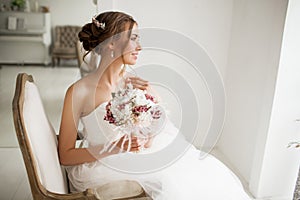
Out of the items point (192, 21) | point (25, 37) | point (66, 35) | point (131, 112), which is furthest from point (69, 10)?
point (131, 112)

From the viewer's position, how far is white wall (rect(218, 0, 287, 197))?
2.23 meters

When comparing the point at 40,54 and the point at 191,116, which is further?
the point at 40,54

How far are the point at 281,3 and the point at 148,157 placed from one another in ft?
4.76

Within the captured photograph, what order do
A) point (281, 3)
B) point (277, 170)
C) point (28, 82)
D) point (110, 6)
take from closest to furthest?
point (28, 82)
point (281, 3)
point (277, 170)
point (110, 6)

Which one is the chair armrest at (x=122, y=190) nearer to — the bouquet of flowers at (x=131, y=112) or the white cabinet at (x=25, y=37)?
the bouquet of flowers at (x=131, y=112)

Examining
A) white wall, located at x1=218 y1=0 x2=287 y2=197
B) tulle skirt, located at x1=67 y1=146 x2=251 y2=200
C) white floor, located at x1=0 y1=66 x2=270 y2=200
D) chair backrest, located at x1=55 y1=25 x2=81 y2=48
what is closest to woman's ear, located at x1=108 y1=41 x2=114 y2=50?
tulle skirt, located at x1=67 y1=146 x2=251 y2=200

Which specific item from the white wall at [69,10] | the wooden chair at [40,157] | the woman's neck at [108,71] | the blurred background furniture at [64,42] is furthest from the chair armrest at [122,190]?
the white wall at [69,10]

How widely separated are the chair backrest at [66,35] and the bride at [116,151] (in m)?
6.24

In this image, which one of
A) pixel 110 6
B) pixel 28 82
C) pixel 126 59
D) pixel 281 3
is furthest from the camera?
pixel 110 6

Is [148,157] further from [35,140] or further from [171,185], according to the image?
[35,140]

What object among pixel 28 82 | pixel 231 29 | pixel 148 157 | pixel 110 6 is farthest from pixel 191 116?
pixel 28 82

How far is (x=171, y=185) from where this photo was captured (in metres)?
1.36

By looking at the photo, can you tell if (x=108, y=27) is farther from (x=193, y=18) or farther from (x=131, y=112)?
(x=193, y=18)

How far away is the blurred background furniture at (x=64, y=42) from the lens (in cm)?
730
